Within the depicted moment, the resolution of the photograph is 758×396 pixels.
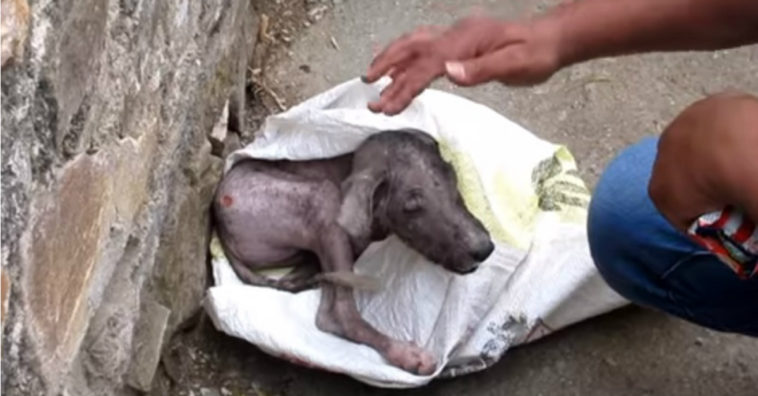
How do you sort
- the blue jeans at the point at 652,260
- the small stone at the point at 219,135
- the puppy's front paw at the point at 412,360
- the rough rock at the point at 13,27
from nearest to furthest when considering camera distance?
the rough rock at the point at 13,27 → the blue jeans at the point at 652,260 → the puppy's front paw at the point at 412,360 → the small stone at the point at 219,135

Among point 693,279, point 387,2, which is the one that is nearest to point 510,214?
point 693,279

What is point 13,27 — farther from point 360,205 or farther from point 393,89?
point 360,205

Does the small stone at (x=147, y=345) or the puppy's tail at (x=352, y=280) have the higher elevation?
the small stone at (x=147, y=345)

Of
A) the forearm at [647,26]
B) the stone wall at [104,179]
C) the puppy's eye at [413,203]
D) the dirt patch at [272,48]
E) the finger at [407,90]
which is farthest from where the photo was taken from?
the dirt patch at [272,48]

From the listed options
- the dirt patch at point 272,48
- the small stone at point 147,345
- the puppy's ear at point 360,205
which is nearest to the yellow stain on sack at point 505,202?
the puppy's ear at point 360,205

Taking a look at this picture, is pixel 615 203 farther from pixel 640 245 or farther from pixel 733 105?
pixel 733 105

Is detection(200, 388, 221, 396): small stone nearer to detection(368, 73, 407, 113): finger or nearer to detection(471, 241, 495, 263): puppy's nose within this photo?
detection(471, 241, 495, 263): puppy's nose

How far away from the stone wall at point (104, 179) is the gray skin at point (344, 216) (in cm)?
7

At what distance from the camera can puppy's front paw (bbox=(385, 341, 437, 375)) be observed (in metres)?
2.62

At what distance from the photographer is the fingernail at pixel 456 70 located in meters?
2.07

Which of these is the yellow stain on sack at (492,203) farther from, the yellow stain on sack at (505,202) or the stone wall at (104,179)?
the stone wall at (104,179)

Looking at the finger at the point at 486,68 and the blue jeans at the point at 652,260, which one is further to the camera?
the blue jeans at the point at 652,260

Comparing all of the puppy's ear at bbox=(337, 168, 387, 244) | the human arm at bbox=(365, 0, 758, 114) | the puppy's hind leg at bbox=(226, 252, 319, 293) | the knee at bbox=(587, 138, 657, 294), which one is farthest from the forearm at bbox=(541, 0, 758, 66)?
the puppy's hind leg at bbox=(226, 252, 319, 293)

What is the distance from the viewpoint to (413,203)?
2.72 metres
